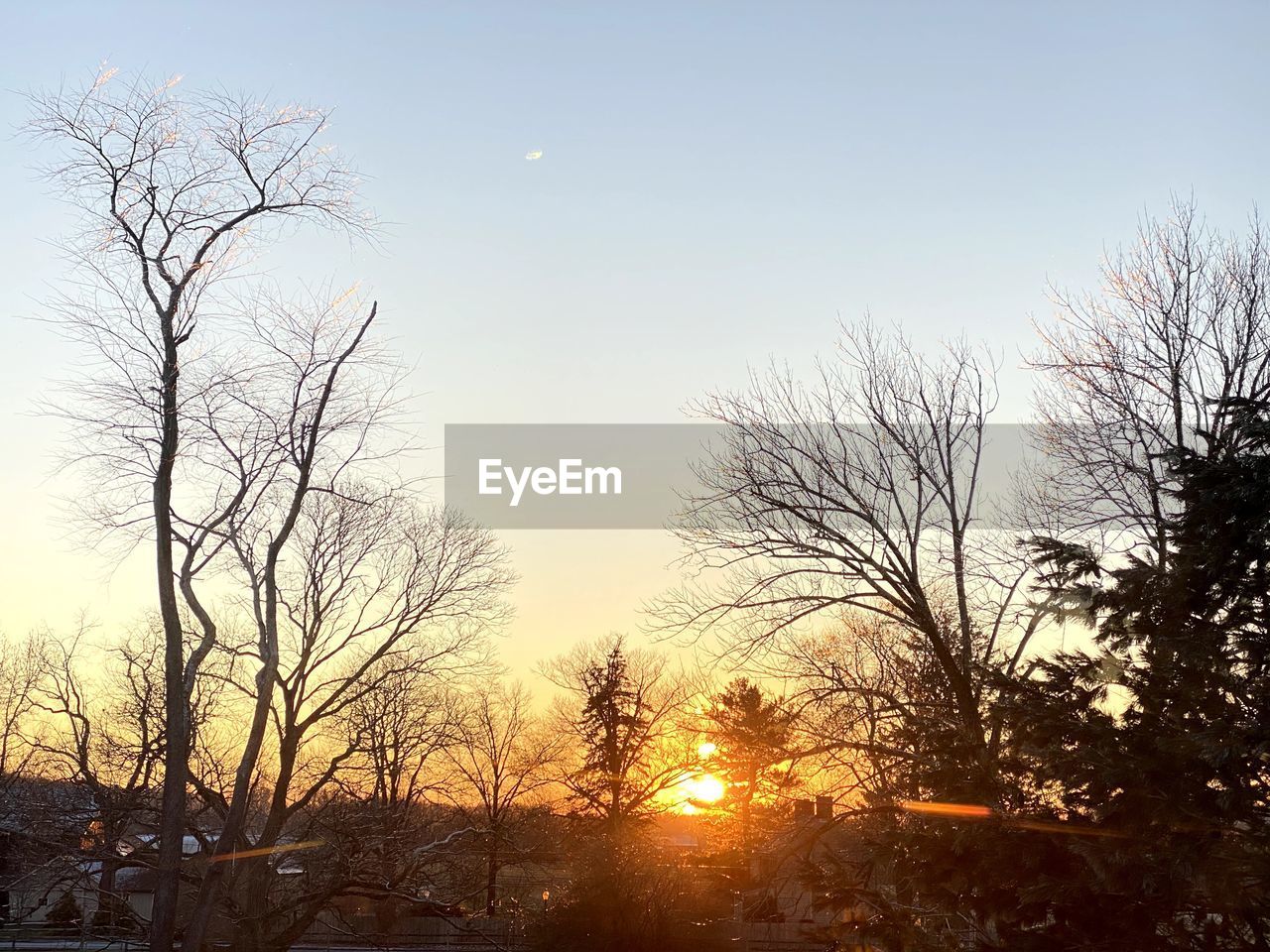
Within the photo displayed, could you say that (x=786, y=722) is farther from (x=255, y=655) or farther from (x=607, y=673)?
(x=607, y=673)

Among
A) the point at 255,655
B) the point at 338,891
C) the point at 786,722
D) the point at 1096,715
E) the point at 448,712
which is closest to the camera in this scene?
the point at 1096,715

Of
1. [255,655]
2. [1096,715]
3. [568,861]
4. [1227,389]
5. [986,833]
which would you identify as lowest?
[568,861]

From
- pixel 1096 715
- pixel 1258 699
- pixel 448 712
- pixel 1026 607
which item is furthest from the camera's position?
pixel 448 712

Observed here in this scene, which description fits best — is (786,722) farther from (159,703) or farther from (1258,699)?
(159,703)

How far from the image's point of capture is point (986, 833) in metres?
10.4

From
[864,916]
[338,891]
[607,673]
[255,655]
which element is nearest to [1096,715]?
[864,916]

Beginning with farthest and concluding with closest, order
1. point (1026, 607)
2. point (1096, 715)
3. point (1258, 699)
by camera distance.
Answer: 1. point (1026, 607)
2. point (1096, 715)
3. point (1258, 699)

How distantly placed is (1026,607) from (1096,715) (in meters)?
4.58

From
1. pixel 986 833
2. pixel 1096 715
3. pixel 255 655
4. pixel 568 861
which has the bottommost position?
pixel 568 861

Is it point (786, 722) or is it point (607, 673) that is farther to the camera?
point (607, 673)

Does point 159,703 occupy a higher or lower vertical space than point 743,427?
lower

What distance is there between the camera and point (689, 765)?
15.4 m

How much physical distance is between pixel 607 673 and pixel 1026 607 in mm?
33863

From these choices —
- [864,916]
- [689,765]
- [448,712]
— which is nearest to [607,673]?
[448,712]
